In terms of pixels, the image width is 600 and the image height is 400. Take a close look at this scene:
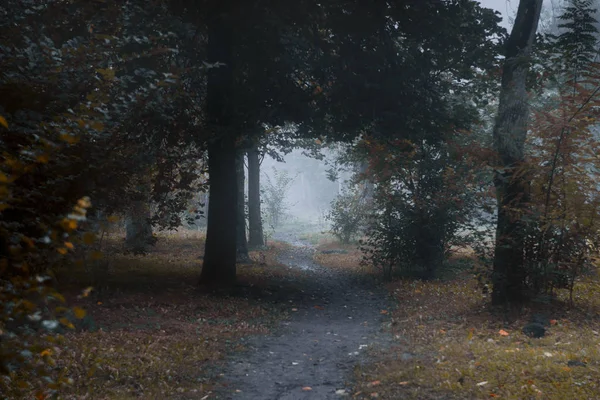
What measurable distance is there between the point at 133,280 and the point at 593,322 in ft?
34.4

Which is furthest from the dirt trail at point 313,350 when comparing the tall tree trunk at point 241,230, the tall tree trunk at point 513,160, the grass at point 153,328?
the tall tree trunk at point 241,230

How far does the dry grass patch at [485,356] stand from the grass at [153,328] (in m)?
2.61

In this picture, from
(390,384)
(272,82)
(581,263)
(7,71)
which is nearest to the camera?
(7,71)

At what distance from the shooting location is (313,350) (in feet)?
30.0

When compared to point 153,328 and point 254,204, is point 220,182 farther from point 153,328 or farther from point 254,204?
point 254,204

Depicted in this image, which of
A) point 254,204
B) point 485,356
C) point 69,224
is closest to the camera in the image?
point 69,224

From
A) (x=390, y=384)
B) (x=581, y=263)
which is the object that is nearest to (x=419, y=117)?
(x=581, y=263)

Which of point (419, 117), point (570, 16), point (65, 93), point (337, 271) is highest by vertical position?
point (570, 16)

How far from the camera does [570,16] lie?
9648 millimetres

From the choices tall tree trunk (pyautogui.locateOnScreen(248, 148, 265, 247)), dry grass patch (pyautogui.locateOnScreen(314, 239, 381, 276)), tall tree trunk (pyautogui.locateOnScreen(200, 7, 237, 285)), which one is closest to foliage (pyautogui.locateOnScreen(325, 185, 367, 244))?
dry grass patch (pyautogui.locateOnScreen(314, 239, 381, 276))

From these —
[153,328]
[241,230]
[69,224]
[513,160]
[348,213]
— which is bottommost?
[153,328]

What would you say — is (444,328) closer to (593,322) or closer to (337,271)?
(593,322)

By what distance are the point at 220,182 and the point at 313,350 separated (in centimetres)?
601

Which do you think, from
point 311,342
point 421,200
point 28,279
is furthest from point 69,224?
point 421,200
